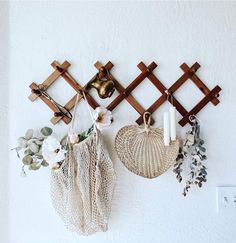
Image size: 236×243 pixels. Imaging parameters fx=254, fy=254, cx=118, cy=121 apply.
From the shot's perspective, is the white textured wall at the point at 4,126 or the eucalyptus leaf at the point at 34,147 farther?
the white textured wall at the point at 4,126

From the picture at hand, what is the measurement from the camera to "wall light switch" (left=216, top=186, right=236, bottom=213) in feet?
3.43

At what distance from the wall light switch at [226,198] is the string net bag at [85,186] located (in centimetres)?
45

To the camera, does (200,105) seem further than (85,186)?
Yes

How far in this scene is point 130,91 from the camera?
1.03 m

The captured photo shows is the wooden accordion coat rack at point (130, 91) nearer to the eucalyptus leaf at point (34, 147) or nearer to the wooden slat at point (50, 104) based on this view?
the wooden slat at point (50, 104)

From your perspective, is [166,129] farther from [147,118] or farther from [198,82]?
[198,82]

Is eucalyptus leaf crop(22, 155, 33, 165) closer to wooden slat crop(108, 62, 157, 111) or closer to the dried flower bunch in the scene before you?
wooden slat crop(108, 62, 157, 111)

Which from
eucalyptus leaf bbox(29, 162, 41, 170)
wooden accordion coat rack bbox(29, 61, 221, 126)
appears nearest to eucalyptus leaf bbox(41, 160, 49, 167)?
eucalyptus leaf bbox(29, 162, 41, 170)

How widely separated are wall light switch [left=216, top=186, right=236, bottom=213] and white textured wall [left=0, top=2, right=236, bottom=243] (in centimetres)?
2

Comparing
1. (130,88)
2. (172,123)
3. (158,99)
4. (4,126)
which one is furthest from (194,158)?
(4,126)

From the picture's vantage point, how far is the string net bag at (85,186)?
934 mm

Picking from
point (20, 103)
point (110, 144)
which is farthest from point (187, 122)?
point (20, 103)

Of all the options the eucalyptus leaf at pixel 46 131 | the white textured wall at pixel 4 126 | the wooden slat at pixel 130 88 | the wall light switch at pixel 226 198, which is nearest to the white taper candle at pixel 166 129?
the wooden slat at pixel 130 88

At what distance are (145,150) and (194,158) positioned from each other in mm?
194
